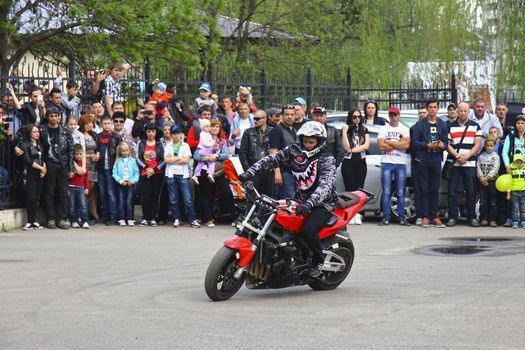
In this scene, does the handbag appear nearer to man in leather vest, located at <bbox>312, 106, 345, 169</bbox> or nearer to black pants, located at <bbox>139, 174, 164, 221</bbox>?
man in leather vest, located at <bbox>312, 106, 345, 169</bbox>

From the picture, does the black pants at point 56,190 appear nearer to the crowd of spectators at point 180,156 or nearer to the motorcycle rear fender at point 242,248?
the crowd of spectators at point 180,156

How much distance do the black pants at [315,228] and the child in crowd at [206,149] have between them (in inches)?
291

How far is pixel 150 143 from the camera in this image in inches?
756

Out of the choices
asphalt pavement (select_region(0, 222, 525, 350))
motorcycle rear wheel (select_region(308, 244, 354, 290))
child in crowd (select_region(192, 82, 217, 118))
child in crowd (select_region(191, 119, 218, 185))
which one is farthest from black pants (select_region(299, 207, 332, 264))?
child in crowd (select_region(192, 82, 217, 118))

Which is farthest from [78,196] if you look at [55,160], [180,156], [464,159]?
[464,159]

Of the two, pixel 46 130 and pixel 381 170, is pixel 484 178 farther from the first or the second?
pixel 46 130

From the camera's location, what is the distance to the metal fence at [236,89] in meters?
18.7

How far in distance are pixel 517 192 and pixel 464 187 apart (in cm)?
94

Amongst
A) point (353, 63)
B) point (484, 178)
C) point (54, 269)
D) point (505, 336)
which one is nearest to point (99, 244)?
point (54, 269)

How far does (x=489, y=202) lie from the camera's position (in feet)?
64.3

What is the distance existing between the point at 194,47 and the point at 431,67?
17718mm

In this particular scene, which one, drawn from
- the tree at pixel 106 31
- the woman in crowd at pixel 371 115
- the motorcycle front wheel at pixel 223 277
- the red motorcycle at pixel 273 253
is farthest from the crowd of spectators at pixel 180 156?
the motorcycle front wheel at pixel 223 277

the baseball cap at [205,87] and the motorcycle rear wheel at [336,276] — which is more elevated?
the baseball cap at [205,87]

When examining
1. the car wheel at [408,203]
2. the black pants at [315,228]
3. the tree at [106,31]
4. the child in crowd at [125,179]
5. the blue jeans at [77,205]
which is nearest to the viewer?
the black pants at [315,228]
